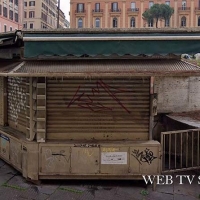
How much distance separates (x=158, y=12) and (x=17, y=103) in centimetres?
6400

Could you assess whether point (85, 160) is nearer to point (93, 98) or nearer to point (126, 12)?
point (93, 98)

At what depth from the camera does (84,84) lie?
A: 5.84 metres

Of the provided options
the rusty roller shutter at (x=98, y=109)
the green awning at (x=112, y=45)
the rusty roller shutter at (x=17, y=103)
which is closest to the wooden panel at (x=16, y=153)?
the rusty roller shutter at (x=17, y=103)

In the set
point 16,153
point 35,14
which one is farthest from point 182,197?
point 35,14

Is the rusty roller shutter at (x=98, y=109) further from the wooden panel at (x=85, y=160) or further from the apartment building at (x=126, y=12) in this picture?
the apartment building at (x=126, y=12)

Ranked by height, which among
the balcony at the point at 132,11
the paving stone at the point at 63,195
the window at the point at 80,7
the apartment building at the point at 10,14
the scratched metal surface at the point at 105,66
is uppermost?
the window at the point at 80,7

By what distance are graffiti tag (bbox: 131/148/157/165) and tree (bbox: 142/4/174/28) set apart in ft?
211

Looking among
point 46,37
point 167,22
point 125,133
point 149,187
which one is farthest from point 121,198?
point 167,22

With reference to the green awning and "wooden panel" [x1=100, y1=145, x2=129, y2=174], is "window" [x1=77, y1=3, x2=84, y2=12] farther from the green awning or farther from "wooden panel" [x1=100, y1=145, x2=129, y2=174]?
"wooden panel" [x1=100, y1=145, x2=129, y2=174]

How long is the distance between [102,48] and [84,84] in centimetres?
93

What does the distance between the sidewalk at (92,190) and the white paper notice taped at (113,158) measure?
54cm

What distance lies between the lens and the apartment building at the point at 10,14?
57069 millimetres

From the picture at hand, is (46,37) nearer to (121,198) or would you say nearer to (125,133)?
(125,133)

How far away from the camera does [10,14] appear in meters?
61.6
